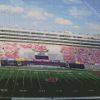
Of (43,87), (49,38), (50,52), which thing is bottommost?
(43,87)

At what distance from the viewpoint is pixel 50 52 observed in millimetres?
43125

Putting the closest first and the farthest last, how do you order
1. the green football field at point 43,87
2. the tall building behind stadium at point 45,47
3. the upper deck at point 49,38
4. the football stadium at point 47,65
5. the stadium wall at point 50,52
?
the green football field at point 43,87 → the football stadium at point 47,65 → the tall building behind stadium at point 45,47 → the stadium wall at point 50,52 → the upper deck at point 49,38

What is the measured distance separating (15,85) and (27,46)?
2402 cm

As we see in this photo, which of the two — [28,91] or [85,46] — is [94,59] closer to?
[85,46]

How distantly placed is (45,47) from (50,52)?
112 inches

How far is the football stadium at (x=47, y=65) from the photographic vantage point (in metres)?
19.7

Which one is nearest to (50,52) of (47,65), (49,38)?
(49,38)

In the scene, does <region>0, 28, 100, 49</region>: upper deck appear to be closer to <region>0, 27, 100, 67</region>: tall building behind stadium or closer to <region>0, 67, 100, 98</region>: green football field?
<region>0, 27, 100, 67</region>: tall building behind stadium

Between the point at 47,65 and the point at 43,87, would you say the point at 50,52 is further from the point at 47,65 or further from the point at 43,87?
the point at 43,87

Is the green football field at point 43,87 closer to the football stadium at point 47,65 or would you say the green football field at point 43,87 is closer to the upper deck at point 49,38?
the football stadium at point 47,65

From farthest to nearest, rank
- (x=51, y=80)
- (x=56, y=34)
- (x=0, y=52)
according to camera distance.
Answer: (x=56, y=34), (x=0, y=52), (x=51, y=80)

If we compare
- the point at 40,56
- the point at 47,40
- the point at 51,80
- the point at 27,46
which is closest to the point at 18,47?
the point at 27,46

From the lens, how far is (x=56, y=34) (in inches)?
1928

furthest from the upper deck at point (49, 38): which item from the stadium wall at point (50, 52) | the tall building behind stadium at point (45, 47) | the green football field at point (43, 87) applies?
the green football field at point (43, 87)
